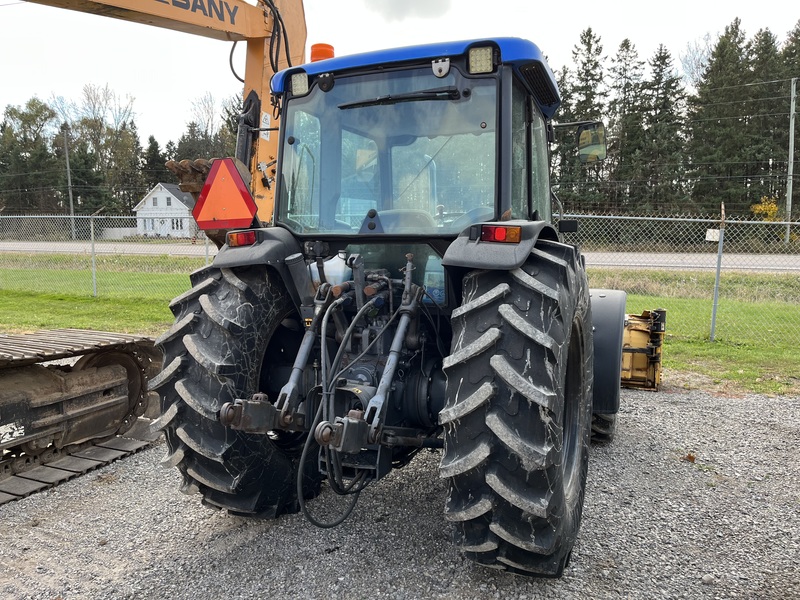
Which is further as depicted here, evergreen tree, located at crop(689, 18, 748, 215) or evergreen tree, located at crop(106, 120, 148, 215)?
evergreen tree, located at crop(106, 120, 148, 215)

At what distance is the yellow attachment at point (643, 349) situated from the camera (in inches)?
233

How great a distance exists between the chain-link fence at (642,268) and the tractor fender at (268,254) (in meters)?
6.61

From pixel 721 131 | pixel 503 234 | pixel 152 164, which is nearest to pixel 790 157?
pixel 721 131

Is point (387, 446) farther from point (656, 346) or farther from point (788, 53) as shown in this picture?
point (788, 53)

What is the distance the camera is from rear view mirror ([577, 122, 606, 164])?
13.3 feet

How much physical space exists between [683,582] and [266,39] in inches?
226

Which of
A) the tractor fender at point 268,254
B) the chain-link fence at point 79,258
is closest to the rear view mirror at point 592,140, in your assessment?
the tractor fender at point 268,254

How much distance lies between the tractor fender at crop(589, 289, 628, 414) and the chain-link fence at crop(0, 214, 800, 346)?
15.6 ft

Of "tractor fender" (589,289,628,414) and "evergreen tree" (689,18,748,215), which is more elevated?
"evergreen tree" (689,18,748,215)

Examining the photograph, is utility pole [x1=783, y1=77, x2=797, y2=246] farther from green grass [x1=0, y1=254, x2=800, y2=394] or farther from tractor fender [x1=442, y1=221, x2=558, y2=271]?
tractor fender [x1=442, y1=221, x2=558, y2=271]

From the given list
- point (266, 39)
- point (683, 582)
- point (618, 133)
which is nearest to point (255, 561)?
point (683, 582)

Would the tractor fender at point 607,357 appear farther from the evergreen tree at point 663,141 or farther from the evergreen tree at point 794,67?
the evergreen tree at point 794,67

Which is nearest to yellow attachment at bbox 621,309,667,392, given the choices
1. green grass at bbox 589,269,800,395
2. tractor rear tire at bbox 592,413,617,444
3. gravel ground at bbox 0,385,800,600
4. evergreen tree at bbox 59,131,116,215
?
green grass at bbox 589,269,800,395

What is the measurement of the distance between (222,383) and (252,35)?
4.38 m
